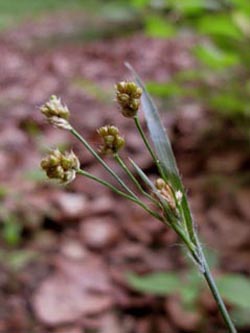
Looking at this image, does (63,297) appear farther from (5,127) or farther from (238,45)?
(5,127)

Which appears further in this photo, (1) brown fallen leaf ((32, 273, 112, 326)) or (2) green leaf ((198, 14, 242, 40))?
(2) green leaf ((198, 14, 242, 40))

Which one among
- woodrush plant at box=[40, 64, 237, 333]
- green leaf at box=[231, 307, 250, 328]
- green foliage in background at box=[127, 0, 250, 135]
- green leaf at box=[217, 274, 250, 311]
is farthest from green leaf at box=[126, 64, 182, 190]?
green foliage in background at box=[127, 0, 250, 135]

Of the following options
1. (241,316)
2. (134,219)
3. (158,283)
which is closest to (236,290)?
(241,316)

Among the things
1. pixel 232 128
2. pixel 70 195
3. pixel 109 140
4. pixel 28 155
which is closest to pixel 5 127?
pixel 28 155

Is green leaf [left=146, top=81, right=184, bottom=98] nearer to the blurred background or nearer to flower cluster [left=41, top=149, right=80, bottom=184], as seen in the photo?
the blurred background

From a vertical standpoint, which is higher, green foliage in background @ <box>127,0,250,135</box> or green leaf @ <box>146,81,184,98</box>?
green foliage in background @ <box>127,0,250,135</box>

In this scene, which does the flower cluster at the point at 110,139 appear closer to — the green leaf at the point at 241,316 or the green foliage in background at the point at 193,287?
the green foliage in background at the point at 193,287

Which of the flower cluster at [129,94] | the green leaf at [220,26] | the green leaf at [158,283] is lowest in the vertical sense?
the flower cluster at [129,94]

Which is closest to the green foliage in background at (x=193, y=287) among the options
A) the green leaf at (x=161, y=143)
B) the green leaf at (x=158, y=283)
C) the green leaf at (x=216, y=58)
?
the green leaf at (x=158, y=283)
